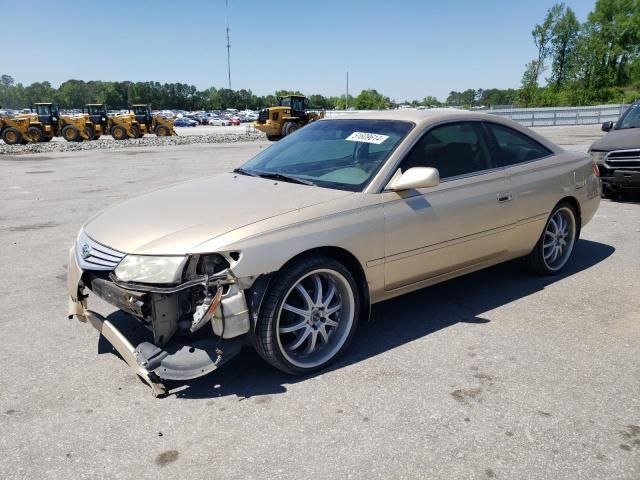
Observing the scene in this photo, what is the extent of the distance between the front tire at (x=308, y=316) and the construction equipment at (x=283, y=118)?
83.4 ft

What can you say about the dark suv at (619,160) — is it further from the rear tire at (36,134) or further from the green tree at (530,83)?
the green tree at (530,83)

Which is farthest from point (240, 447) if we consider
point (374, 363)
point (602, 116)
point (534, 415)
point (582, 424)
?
point (602, 116)

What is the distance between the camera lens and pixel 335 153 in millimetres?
4238

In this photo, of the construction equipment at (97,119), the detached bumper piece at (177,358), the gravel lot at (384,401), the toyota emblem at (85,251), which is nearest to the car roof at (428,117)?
the gravel lot at (384,401)

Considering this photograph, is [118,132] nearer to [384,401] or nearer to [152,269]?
[152,269]

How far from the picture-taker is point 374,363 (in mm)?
3461

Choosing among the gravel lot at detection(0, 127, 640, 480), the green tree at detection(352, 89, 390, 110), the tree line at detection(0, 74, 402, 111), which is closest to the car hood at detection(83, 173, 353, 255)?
the gravel lot at detection(0, 127, 640, 480)

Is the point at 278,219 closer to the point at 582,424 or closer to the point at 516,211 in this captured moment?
the point at 582,424

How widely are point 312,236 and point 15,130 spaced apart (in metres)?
29.7

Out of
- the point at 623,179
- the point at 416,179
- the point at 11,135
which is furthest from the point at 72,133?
the point at 416,179

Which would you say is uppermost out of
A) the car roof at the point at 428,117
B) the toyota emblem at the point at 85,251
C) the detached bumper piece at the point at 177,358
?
the car roof at the point at 428,117

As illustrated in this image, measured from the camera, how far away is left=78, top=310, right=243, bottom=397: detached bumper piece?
293 cm

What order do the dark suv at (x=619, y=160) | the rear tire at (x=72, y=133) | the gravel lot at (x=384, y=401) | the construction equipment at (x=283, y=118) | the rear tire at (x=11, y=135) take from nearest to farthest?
the gravel lot at (x=384, y=401)
the dark suv at (x=619, y=160)
the rear tire at (x=11, y=135)
the construction equipment at (x=283, y=118)
the rear tire at (x=72, y=133)

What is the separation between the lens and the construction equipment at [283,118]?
1133 inches
